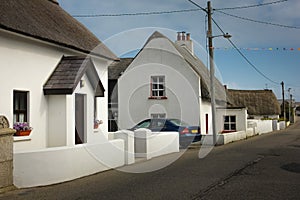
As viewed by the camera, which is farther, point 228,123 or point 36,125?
point 228,123

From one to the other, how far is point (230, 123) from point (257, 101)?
1503 inches

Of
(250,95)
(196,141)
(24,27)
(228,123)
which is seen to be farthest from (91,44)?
(250,95)

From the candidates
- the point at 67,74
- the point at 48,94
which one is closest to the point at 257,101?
the point at 67,74

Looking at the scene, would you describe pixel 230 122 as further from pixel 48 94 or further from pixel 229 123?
pixel 48 94

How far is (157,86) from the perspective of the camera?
105 ft

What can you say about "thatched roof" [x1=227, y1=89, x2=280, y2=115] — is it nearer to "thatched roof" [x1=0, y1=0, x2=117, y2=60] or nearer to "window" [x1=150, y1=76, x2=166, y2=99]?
"window" [x1=150, y1=76, x2=166, y2=99]

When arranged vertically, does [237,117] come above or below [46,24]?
below

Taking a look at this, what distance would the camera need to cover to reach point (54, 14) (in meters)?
17.6

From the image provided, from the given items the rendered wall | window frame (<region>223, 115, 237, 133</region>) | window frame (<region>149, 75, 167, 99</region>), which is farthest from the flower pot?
window frame (<region>223, 115, 237, 133</region>)

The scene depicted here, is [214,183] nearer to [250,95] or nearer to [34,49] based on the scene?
[34,49]

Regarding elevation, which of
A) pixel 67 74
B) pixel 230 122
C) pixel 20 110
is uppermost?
pixel 67 74

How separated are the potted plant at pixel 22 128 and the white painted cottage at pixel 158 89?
18905mm

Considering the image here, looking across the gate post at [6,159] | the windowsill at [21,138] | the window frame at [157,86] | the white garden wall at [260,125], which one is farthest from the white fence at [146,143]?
the white garden wall at [260,125]

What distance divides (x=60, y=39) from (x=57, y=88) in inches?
79.2
